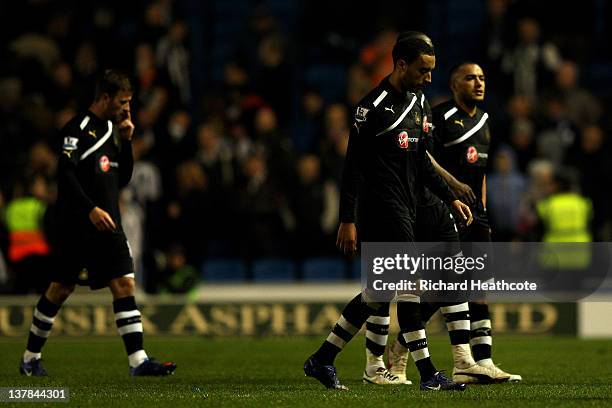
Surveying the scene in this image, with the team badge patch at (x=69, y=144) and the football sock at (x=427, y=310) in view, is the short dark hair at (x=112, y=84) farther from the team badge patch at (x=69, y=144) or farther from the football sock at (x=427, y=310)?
the football sock at (x=427, y=310)

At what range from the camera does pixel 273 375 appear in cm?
1055

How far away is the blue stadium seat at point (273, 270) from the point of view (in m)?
17.5

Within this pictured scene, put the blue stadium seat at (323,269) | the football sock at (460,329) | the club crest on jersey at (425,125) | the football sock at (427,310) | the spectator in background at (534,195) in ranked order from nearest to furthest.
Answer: the club crest on jersey at (425,125) → the football sock at (460,329) → the football sock at (427,310) → the spectator in background at (534,195) → the blue stadium seat at (323,269)

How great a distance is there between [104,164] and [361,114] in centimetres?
230

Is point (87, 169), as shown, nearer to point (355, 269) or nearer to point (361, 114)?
point (361, 114)

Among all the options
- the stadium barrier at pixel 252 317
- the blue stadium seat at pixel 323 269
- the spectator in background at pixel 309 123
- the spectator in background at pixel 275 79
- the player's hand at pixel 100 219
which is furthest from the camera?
the spectator in background at pixel 275 79

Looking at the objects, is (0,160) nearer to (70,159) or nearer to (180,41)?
(180,41)

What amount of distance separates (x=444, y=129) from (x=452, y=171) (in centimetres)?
31

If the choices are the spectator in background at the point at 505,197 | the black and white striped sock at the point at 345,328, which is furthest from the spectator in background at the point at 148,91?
Result: the black and white striped sock at the point at 345,328

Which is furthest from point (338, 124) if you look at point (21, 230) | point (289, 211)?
Answer: point (21, 230)

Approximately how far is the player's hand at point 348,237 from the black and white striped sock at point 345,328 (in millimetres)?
540

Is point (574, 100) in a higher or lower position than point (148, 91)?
lower

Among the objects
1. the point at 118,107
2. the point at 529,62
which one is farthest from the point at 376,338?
the point at 529,62

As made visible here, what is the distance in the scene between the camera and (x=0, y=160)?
60.3 feet
